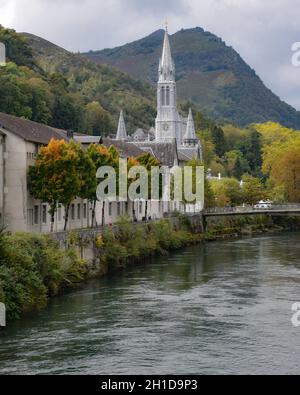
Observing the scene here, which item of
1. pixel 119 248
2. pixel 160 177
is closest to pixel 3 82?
pixel 160 177

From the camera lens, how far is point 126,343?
37625 mm

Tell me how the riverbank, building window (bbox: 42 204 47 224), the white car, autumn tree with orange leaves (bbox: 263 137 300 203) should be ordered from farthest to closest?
autumn tree with orange leaves (bbox: 263 137 300 203) < the white car < building window (bbox: 42 204 47 224) < the riverbank

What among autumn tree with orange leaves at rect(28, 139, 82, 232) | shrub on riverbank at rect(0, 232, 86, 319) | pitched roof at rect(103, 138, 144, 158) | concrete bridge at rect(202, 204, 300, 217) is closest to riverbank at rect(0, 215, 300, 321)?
shrub on riverbank at rect(0, 232, 86, 319)

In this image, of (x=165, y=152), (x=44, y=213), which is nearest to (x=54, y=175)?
(x=44, y=213)

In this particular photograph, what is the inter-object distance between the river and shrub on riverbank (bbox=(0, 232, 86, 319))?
100 centimetres

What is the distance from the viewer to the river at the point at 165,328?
33969 mm

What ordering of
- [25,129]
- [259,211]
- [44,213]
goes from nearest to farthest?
[25,129]
[44,213]
[259,211]

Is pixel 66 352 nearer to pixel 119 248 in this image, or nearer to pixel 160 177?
pixel 119 248

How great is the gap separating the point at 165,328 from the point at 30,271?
371 inches

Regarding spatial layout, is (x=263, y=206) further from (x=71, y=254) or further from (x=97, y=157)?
(x=71, y=254)

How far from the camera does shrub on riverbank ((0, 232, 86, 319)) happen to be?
42.9 m

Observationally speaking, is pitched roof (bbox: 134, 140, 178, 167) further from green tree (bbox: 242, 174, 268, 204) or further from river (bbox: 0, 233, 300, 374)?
river (bbox: 0, 233, 300, 374)

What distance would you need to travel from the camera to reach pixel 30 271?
4575 cm

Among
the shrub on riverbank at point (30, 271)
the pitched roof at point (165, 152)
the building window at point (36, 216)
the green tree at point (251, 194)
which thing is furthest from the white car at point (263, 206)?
the shrub on riverbank at point (30, 271)
